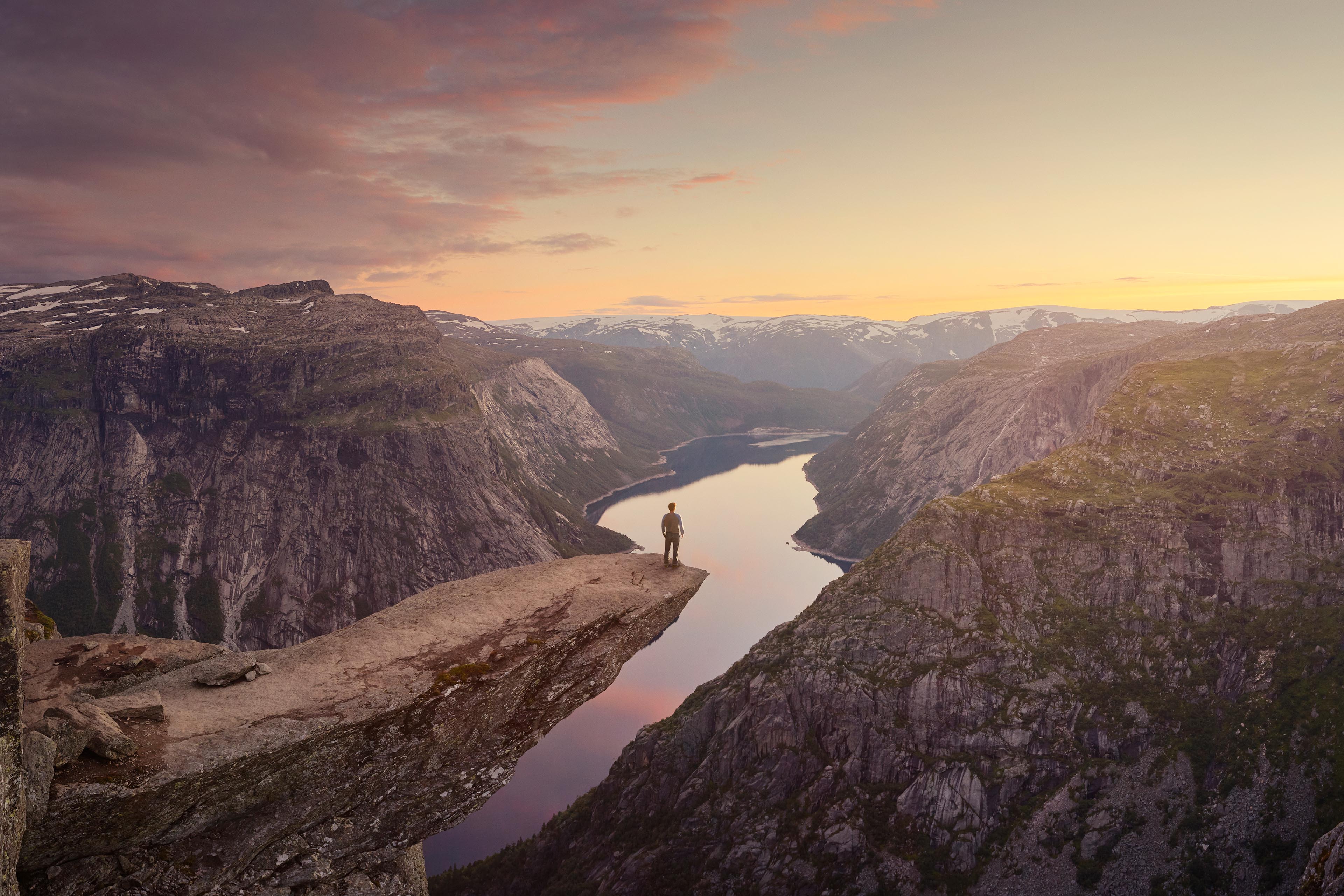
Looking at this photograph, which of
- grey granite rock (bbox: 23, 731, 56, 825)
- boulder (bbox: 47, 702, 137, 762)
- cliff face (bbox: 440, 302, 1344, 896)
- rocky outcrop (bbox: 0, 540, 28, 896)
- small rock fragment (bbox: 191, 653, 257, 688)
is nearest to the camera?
rocky outcrop (bbox: 0, 540, 28, 896)

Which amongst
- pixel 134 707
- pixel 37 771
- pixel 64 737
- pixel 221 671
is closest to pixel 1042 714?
pixel 221 671

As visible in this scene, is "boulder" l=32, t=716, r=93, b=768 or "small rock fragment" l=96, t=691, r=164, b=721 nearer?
"boulder" l=32, t=716, r=93, b=768

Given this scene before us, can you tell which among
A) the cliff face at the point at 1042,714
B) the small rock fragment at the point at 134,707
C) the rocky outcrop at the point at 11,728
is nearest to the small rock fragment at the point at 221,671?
the small rock fragment at the point at 134,707

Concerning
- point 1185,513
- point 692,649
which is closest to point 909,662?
point 1185,513

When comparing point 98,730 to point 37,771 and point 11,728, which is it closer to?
point 37,771

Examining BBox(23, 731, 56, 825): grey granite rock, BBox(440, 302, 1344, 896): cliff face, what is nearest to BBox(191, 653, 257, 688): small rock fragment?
BBox(23, 731, 56, 825): grey granite rock

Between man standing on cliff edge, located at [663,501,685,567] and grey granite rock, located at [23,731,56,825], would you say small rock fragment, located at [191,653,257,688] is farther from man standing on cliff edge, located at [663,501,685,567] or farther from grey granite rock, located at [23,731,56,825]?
man standing on cliff edge, located at [663,501,685,567]
